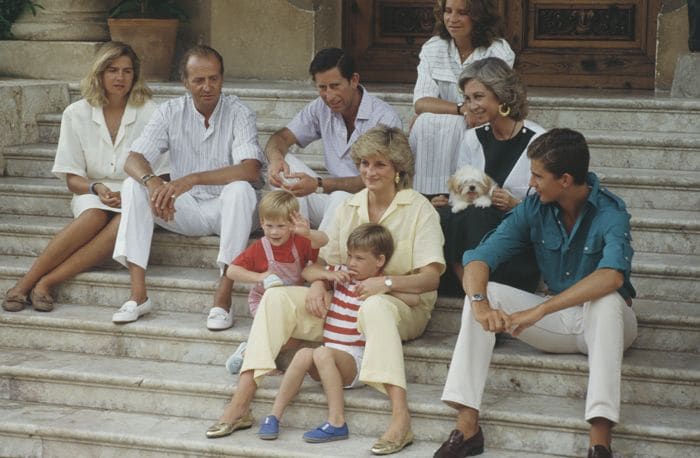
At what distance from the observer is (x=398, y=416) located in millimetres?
4910

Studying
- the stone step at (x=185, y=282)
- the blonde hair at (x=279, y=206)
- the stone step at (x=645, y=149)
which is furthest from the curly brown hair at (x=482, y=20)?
the blonde hair at (x=279, y=206)

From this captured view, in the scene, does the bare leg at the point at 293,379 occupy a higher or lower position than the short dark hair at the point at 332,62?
lower

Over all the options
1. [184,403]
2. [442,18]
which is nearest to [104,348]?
[184,403]

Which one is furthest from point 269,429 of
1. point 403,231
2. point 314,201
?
point 314,201

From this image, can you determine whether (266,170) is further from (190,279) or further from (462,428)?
(462,428)

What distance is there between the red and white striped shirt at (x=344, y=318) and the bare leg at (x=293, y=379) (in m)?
0.14

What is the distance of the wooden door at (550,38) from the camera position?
8.15 metres

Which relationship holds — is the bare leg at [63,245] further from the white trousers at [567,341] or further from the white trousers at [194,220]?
the white trousers at [567,341]

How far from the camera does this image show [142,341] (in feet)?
18.7

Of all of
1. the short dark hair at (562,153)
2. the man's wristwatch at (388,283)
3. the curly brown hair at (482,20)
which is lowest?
the man's wristwatch at (388,283)

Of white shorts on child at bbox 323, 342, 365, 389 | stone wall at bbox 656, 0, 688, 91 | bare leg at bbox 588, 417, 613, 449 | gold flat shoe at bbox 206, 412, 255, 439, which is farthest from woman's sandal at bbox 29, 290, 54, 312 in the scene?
stone wall at bbox 656, 0, 688, 91

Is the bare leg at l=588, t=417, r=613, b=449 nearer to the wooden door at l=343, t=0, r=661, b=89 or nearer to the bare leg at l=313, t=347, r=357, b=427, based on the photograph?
the bare leg at l=313, t=347, r=357, b=427

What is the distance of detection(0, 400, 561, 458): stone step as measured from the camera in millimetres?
4918

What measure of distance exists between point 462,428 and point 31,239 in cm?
260
